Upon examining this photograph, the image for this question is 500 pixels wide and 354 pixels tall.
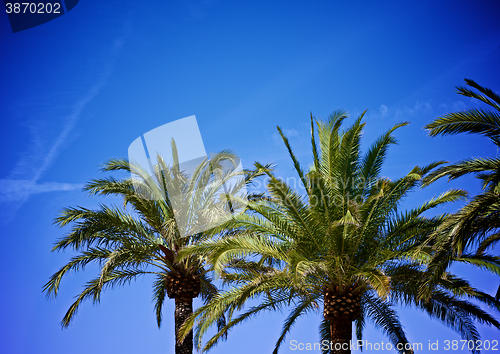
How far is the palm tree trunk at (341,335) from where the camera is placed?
1101 cm

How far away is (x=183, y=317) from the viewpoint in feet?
46.2

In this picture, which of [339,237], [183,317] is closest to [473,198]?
[339,237]

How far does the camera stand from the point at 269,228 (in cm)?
1132

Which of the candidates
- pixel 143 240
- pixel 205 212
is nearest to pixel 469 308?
pixel 205 212

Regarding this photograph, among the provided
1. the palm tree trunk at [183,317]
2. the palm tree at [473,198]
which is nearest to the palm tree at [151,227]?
the palm tree trunk at [183,317]

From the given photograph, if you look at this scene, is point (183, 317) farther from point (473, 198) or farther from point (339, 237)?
point (473, 198)

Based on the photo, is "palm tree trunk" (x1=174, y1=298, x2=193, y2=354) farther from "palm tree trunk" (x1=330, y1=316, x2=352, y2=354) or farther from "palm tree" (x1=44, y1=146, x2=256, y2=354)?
"palm tree trunk" (x1=330, y1=316, x2=352, y2=354)

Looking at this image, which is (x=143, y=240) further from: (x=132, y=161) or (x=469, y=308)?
(x=469, y=308)

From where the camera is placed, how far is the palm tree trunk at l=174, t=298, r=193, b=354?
1368 cm

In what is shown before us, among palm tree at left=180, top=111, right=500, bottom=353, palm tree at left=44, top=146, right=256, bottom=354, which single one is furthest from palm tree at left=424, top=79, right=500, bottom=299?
palm tree at left=44, top=146, right=256, bottom=354

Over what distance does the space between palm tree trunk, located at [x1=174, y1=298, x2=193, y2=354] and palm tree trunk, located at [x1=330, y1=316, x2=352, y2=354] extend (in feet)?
15.9

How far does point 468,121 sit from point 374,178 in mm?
2802

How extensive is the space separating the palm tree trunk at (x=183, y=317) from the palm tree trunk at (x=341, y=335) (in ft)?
15.9

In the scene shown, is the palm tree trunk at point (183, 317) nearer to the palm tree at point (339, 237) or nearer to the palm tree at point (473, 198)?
the palm tree at point (339, 237)
